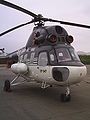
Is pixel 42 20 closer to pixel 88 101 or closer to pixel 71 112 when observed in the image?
pixel 88 101

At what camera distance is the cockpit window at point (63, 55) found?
8.65 metres

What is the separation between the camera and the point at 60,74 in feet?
26.9

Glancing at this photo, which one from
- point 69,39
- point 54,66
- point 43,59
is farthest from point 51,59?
point 69,39

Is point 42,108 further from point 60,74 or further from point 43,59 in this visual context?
point 43,59

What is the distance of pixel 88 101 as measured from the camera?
883cm

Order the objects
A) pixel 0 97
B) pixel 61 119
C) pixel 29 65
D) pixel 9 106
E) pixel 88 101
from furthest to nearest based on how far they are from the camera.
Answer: pixel 29 65 → pixel 0 97 → pixel 88 101 → pixel 9 106 → pixel 61 119

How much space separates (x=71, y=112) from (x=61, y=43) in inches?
128

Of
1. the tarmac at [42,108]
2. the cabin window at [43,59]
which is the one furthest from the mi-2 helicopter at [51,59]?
the tarmac at [42,108]

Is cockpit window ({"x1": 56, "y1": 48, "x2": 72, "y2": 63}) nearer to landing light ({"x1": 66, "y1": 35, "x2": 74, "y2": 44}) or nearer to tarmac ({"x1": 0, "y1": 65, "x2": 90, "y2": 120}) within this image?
landing light ({"x1": 66, "y1": 35, "x2": 74, "y2": 44})

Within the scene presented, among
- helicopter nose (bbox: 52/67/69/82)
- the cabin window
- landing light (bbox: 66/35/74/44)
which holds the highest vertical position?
landing light (bbox: 66/35/74/44)

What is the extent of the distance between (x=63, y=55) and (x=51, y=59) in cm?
51

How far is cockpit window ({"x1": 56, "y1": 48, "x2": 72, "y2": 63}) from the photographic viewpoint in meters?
8.65

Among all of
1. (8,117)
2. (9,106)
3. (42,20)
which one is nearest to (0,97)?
(9,106)

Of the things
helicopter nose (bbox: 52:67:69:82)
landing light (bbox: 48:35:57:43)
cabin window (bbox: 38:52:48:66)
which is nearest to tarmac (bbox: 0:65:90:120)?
helicopter nose (bbox: 52:67:69:82)
